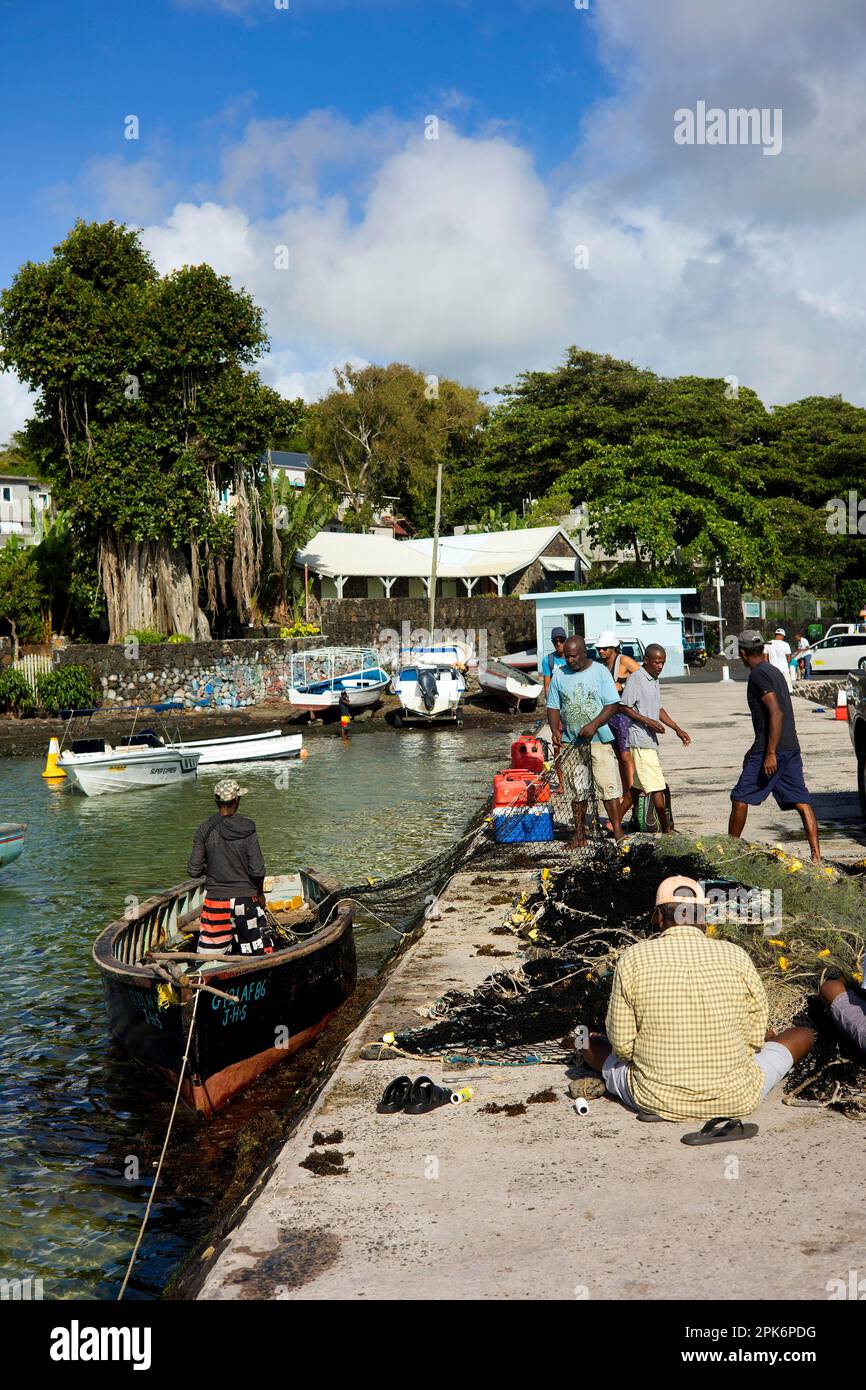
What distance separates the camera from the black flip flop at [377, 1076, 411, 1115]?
20.5 feet

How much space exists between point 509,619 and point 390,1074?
43.1 meters

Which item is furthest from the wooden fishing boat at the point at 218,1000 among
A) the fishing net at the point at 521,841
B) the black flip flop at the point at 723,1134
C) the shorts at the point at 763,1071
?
the black flip flop at the point at 723,1134

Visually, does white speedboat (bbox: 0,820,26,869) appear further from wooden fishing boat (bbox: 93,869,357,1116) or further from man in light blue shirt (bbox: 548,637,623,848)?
man in light blue shirt (bbox: 548,637,623,848)

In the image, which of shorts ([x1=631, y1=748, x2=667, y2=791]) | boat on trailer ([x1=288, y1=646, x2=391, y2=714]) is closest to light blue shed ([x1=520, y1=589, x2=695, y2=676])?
boat on trailer ([x1=288, y1=646, x2=391, y2=714])

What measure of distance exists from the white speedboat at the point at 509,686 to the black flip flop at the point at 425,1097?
31978 millimetres

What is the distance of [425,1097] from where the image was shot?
627 cm

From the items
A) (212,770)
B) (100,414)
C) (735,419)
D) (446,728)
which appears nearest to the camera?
(212,770)

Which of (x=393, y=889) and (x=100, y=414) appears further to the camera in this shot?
(x=100, y=414)

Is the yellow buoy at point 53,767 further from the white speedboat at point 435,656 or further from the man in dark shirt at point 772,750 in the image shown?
the man in dark shirt at point 772,750

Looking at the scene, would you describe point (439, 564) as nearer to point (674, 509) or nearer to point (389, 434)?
point (674, 509)

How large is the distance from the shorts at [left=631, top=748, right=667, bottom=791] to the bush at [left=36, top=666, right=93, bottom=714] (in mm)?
31987

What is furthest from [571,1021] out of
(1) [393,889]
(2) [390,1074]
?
(1) [393,889]
